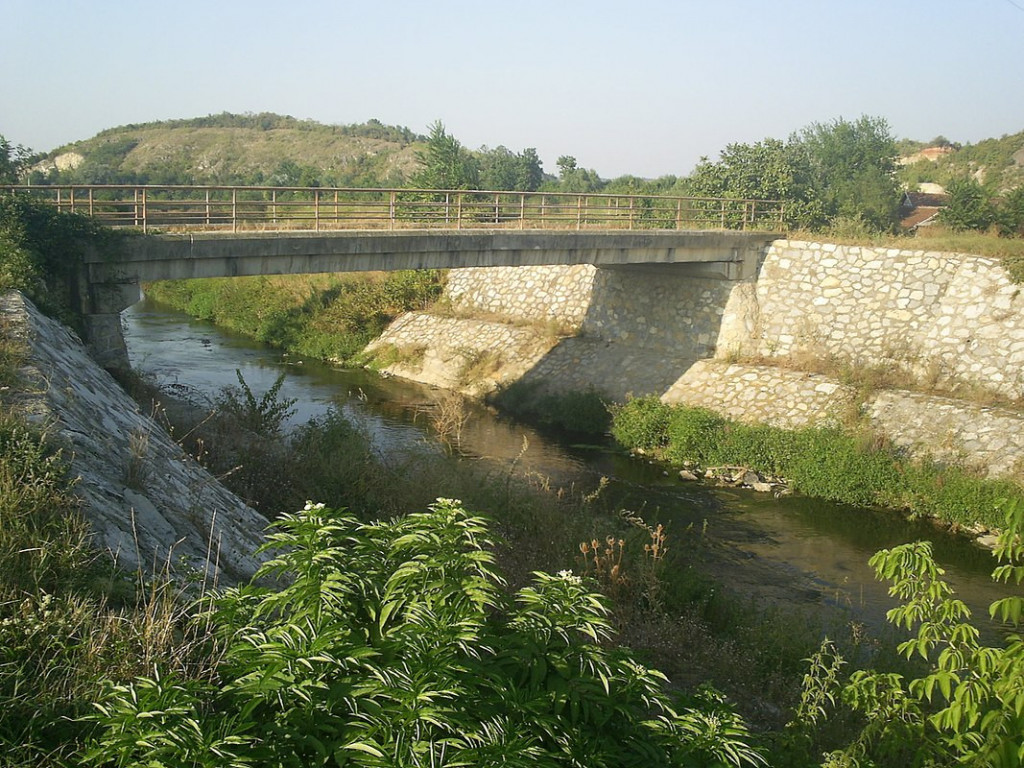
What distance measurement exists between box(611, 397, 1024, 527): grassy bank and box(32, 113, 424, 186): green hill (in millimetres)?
71360

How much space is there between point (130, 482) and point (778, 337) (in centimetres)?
2058

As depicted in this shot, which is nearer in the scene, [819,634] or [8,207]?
[819,634]

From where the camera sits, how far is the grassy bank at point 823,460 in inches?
677

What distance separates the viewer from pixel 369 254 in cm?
1812

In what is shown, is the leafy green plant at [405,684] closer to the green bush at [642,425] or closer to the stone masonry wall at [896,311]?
the green bush at [642,425]

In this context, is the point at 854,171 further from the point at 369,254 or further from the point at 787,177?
the point at 369,254

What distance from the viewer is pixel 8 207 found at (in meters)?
13.8

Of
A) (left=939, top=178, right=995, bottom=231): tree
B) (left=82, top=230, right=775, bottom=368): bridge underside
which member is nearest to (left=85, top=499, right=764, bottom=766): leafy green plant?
(left=82, top=230, right=775, bottom=368): bridge underside

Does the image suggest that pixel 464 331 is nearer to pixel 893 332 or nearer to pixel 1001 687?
pixel 893 332

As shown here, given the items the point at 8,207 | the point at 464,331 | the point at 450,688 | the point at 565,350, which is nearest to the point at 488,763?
the point at 450,688

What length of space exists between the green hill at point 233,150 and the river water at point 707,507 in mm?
65451

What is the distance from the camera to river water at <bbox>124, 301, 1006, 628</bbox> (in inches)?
540

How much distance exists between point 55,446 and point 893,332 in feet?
68.5

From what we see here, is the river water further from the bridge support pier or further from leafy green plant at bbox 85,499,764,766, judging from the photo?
leafy green plant at bbox 85,499,764,766
